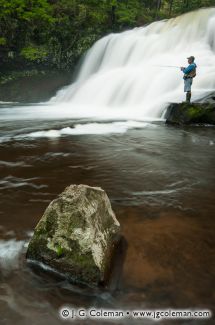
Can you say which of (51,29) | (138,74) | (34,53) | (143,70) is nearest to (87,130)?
(138,74)

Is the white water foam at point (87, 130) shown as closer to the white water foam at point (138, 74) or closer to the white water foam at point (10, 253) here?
the white water foam at point (138, 74)

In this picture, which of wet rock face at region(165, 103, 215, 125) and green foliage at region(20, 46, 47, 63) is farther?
green foliage at region(20, 46, 47, 63)

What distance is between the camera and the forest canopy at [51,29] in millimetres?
21078

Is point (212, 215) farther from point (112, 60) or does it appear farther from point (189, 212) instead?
point (112, 60)

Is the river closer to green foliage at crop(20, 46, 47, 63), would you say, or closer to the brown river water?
the brown river water

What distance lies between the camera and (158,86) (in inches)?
611

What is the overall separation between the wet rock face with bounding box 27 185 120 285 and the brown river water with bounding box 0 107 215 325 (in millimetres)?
115

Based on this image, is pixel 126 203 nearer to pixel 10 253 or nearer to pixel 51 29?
pixel 10 253

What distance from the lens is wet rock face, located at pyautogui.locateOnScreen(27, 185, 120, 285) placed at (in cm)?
252

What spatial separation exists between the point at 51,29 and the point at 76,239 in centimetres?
2263

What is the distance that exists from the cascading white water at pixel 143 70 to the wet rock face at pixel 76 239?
34.9ft

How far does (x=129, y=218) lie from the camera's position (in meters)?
3.61

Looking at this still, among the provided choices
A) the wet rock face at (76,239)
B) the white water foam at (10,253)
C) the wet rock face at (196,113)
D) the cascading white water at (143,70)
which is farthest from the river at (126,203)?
the cascading white water at (143,70)

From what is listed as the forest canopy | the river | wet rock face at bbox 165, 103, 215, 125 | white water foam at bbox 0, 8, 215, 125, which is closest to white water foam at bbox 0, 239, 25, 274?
the river
